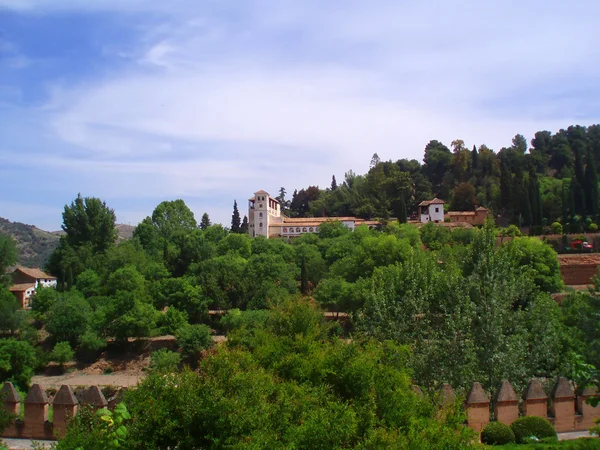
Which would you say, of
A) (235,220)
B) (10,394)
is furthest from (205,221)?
(10,394)

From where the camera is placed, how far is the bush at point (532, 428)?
14.4 meters

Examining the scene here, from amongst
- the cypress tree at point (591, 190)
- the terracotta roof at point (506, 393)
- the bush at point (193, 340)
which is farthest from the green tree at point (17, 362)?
the cypress tree at point (591, 190)

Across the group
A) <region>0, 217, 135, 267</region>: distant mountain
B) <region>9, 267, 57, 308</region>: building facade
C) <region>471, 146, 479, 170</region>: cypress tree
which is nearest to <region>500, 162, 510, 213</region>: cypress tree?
<region>471, 146, 479, 170</region>: cypress tree

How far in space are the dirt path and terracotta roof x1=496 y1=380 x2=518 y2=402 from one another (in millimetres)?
18954

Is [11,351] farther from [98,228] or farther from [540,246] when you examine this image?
[540,246]

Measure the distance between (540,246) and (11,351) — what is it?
30538mm

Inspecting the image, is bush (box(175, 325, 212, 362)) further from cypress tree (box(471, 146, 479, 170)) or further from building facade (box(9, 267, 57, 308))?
cypress tree (box(471, 146, 479, 170))

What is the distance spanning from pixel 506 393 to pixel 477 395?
906 mm

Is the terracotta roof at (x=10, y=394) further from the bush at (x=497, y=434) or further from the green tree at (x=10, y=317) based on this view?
the green tree at (x=10, y=317)

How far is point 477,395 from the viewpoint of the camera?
48.7 feet

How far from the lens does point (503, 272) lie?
17703mm

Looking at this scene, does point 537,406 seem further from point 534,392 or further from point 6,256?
point 6,256

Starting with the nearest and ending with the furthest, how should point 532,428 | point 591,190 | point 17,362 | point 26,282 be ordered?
point 532,428
point 17,362
point 26,282
point 591,190

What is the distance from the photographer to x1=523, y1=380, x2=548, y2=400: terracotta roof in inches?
608
